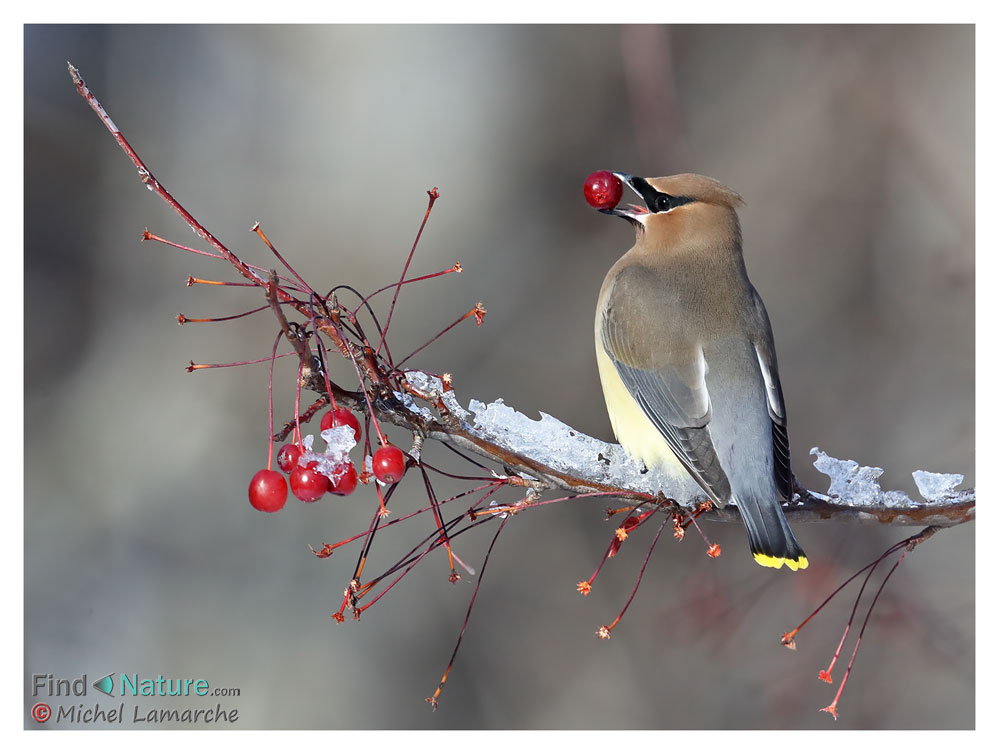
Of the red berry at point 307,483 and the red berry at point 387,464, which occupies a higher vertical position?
the red berry at point 387,464

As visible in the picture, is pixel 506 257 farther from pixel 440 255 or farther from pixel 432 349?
pixel 432 349

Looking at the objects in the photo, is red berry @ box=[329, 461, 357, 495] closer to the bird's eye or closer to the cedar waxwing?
the cedar waxwing

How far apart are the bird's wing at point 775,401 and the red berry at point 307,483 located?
1385mm

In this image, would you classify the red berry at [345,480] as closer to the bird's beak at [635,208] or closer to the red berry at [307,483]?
the red berry at [307,483]

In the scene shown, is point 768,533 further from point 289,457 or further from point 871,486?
point 289,457

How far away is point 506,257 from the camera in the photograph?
17.4 ft

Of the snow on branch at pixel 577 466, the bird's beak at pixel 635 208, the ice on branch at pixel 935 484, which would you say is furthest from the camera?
the bird's beak at pixel 635 208

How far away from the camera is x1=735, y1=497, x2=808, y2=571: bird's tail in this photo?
2.62m

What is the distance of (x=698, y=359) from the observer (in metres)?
3.09

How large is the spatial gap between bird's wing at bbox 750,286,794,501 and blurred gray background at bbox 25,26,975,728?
157 centimetres

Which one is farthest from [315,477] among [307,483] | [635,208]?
[635,208]

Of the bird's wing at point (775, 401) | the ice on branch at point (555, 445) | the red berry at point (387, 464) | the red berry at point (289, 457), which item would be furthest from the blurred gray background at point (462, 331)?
the red berry at point (387, 464)

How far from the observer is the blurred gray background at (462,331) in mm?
4664

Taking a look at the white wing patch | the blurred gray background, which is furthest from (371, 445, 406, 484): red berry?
the blurred gray background
